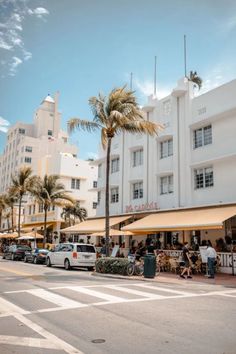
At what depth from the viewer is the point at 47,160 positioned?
53.3 m

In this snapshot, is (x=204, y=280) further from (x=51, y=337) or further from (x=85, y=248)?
(x=51, y=337)

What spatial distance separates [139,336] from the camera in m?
Result: 6.56

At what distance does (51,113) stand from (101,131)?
2544 inches

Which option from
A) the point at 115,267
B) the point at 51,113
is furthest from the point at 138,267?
the point at 51,113

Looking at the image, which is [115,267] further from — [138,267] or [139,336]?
[139,336]

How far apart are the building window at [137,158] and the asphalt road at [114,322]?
58.6 ft

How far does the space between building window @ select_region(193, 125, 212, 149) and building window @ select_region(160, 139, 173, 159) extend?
234 cm

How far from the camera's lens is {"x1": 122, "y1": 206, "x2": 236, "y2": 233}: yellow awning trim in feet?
59.1

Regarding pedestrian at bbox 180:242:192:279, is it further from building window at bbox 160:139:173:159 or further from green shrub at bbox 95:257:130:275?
building window at bbox 160:139:173:159

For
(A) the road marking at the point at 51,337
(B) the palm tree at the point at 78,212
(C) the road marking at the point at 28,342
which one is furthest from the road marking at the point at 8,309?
(B) the palm tree at the point at 78,212

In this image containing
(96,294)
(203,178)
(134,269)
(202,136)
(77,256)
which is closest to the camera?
(96,294)

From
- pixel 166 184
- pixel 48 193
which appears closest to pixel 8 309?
pixel 166 184

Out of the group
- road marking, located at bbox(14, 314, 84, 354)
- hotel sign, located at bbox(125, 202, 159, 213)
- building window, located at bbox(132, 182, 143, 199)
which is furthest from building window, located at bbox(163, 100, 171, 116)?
road marking, located at bbox(14, 314, 84, 354)

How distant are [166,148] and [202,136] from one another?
3.61 metres
